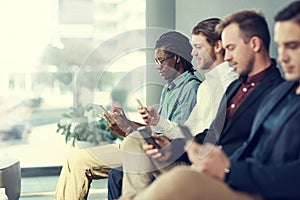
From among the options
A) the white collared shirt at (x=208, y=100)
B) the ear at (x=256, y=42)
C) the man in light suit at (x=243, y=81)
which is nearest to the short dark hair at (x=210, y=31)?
the white collared shirt at (x=208, y=100)

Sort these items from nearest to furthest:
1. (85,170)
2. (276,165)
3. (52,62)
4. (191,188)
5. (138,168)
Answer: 1. (191,188)
2. (276,165)
3. (138,168)
4. (85,170)
5. (52,62)

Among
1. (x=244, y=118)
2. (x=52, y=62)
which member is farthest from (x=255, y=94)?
(x=52, y=62)

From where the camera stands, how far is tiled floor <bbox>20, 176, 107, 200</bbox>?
4.16 metres

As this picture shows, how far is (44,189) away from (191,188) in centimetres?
298

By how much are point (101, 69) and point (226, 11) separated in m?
1.92

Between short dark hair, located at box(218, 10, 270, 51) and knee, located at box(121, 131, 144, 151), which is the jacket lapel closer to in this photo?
short dark hair, located at box(218, 10, 270, 51)

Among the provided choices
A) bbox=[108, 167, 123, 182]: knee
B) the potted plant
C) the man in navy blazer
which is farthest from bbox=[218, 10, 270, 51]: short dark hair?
the potted plant

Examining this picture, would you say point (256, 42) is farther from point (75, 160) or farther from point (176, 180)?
point (75, 160)

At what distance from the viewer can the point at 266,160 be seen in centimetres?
185

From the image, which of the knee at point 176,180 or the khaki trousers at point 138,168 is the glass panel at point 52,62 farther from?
the knee at point 176,180

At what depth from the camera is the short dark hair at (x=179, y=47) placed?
3064 mm

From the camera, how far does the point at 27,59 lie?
485cm

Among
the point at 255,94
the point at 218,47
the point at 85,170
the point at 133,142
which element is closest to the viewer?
the point at 255,94

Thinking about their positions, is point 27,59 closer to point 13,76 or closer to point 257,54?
point 13,76
